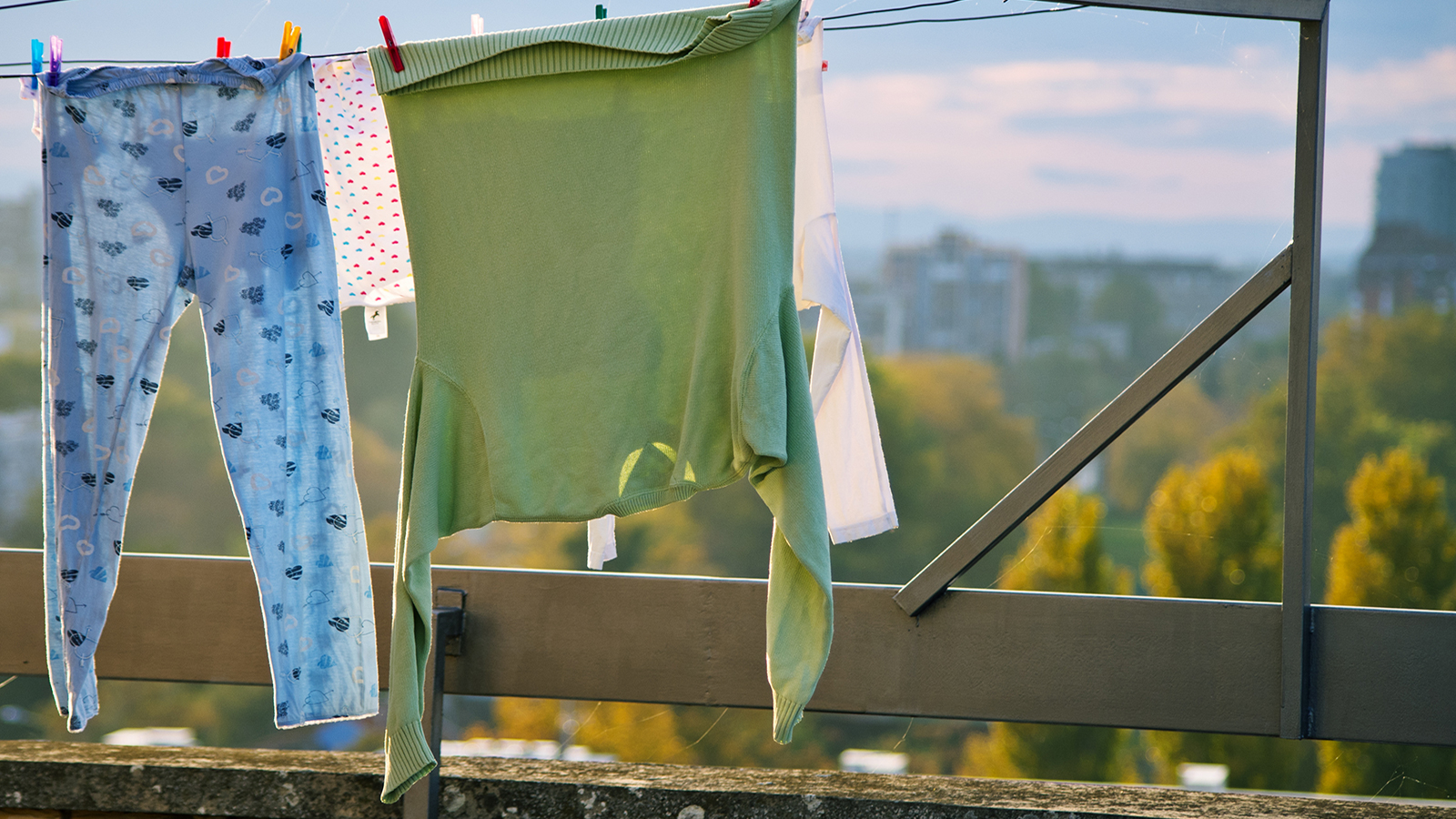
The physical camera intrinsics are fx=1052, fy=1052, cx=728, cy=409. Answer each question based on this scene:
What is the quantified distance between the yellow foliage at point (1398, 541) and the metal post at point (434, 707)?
13301 mm

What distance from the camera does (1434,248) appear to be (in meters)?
12.9

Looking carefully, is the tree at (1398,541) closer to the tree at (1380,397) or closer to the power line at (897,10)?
the tree at (1380,397)

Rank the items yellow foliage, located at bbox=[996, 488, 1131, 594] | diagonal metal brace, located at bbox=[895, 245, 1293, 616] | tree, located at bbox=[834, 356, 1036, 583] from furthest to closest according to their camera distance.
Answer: tree, located at bbox=[834, 356, 1036, 583] < yellow foliage, located at bbox=[996, 488, 1131, 594] < diagonal metal brace, located at bbox=[895, 245, 1293, 616]

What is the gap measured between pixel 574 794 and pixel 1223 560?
13876mm

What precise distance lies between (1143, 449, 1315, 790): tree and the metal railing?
12.0 metres

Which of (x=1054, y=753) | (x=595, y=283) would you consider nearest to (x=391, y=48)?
(x=595, y=283)

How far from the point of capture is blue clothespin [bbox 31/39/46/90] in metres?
1.38

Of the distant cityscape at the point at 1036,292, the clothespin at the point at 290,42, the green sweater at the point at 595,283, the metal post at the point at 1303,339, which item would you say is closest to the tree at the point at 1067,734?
the distant cityscape at the point at 1036,292

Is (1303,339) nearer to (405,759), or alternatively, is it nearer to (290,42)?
(405,759)

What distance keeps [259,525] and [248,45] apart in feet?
2.43

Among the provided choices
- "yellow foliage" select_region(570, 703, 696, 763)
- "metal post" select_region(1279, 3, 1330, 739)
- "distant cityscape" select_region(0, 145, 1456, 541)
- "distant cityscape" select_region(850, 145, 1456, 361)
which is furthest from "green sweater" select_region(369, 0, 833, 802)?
"yellow foliage" select_region(570, 703, 696, 763)

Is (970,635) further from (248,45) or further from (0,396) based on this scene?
(0,396)

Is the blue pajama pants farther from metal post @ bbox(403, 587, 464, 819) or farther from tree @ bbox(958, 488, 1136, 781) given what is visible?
tree @ bbox(958, 488, 1136, 781)

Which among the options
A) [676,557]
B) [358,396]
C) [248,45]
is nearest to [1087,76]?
[676,557]
